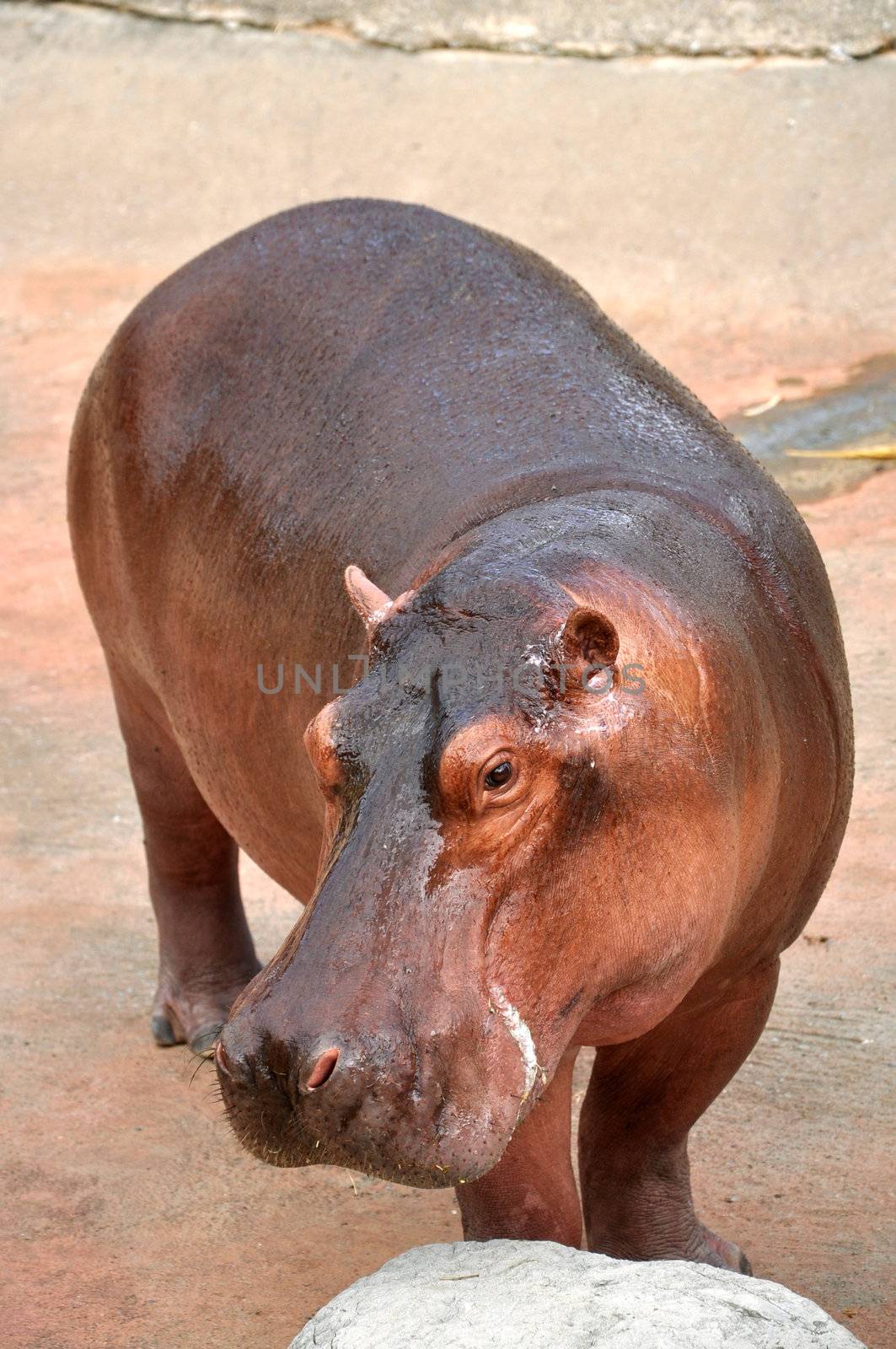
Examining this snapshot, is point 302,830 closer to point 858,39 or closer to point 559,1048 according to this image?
point 559,1048

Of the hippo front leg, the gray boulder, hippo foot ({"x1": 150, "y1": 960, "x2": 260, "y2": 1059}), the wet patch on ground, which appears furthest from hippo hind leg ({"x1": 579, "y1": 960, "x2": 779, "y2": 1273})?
the wet patch on ground

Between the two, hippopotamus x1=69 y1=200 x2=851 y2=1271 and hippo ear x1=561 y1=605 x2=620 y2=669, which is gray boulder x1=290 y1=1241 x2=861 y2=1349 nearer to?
hippopotamus x1=69 y1=200 x2=851 y2=1271

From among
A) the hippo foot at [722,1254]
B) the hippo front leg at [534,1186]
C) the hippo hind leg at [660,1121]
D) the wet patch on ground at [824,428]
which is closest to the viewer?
the hippo front leg at [534,1186]

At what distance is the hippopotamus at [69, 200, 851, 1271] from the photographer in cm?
222

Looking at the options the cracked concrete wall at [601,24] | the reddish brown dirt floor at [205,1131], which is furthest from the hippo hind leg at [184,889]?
the cracked concrete wall at [601,24]

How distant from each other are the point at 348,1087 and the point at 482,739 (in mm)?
451

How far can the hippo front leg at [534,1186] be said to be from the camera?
2717mm

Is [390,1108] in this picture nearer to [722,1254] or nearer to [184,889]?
[722,1254]

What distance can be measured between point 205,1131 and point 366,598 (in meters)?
2.01

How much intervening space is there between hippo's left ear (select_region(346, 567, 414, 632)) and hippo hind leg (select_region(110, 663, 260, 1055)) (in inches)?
68.2

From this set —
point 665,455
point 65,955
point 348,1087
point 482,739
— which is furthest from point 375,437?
point 65,955

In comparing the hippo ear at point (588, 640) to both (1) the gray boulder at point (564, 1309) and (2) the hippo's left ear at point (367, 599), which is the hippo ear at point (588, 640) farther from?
(1) the gray boulder at point (564, 1309)

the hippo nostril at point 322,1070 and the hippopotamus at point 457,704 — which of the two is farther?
the hippopotamus at point 457,704

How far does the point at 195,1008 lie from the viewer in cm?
448
